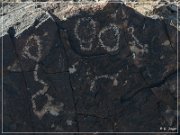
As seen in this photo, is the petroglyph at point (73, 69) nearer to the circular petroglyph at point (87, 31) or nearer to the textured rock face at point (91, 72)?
the textured rock face at point (91, 72)

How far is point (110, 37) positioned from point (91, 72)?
1.48 ft

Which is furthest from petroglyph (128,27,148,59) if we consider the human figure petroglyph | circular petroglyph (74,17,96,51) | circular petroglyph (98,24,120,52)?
circular petroglyph (74,17,96,51)

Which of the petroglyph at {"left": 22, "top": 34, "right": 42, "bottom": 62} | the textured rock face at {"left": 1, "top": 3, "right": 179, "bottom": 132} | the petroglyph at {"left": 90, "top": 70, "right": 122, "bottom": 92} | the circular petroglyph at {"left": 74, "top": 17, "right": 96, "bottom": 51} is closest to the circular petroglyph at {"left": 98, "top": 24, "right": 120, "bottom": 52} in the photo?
the textured rock face at {"left": 1, "top": 3, "right": 179, "bottom": 132}

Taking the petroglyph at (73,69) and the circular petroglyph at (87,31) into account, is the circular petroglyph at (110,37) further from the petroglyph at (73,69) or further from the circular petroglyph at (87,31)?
the petroglyph at (73,69)

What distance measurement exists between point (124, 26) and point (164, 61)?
23.9 inches

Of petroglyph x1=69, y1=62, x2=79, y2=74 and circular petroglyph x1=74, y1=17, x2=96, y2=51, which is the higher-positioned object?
circular petroglyph x1=74, y1=17, x2=96, y2=51

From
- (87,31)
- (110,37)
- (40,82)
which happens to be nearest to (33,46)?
(40,82)

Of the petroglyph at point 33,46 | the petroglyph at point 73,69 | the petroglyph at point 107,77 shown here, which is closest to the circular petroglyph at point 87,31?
the petroglyph at point 73,69

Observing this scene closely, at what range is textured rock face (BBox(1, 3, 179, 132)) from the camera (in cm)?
531

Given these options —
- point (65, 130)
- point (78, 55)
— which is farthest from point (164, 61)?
point (65, 130)

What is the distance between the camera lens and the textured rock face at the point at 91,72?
531 centimetres

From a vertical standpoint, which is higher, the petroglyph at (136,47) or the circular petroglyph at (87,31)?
the circular petroglyph at (87,31)

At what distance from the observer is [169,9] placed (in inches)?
234

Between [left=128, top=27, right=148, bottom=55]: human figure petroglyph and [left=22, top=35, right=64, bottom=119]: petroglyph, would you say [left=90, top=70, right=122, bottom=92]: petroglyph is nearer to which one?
[left=128, top=27, right=148, bottom=55]: human figure petroglyph
